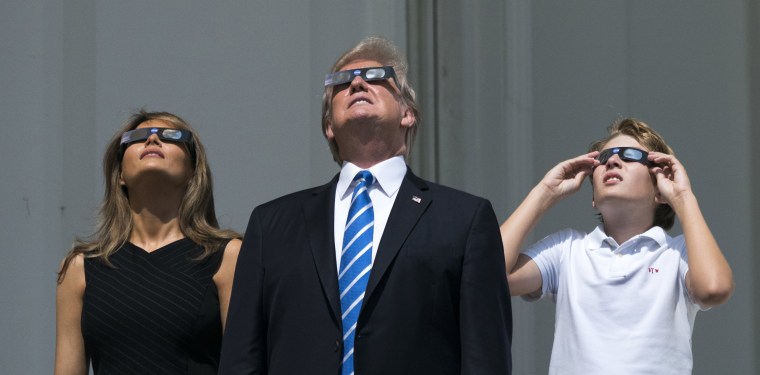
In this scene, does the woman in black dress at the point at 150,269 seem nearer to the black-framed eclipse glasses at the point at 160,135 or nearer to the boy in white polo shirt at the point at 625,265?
the black-framed eclipse glasses at the point at 160,135

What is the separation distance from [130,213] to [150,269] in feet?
0.82

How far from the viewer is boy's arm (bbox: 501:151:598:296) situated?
4.24m

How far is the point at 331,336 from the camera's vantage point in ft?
11.1

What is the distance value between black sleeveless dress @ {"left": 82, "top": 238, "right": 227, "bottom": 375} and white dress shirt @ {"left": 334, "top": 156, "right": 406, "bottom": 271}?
65 centimetres

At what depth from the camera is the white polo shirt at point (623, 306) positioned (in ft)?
13.0

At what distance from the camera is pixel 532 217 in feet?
14.3

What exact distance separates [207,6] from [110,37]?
41cm

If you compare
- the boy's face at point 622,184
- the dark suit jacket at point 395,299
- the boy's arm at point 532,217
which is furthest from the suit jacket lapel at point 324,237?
the boy's face at point 622,184

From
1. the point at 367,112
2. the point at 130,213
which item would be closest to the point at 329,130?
the point at 367,112

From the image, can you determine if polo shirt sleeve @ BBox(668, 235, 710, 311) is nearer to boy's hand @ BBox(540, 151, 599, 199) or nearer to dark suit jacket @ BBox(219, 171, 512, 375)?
boy's hand @ BBox(540, 151, 599, 199)

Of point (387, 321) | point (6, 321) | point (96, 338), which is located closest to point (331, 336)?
point (387, 321)

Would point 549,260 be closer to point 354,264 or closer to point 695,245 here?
point 695,245

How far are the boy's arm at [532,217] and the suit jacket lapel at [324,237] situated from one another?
29.9 inches

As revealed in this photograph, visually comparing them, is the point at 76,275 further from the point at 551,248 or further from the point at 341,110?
the point at 551,248
